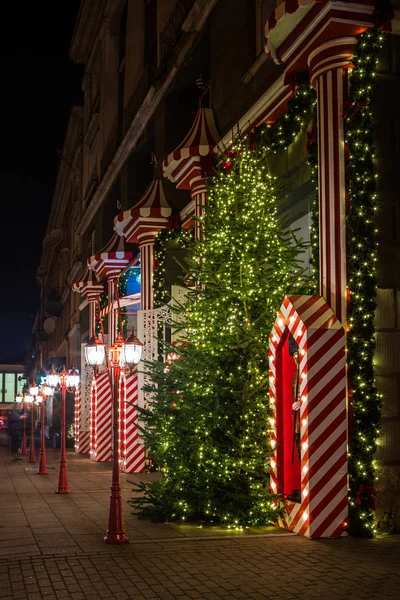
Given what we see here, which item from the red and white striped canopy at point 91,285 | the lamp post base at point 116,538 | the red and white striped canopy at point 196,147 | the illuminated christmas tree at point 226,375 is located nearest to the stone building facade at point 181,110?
the red and white striped canopy at point 196,147

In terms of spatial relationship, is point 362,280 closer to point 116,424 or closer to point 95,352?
point 116,424

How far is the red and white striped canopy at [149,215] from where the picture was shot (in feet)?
70.9

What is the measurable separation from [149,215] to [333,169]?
10.5 meters

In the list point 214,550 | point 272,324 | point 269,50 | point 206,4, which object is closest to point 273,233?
point 272,324

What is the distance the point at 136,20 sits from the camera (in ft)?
89.7

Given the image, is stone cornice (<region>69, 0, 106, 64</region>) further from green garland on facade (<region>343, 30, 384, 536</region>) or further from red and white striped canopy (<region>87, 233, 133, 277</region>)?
green garland on facade (<region>343, 30, 384, 536</region>)

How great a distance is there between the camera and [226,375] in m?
12.1

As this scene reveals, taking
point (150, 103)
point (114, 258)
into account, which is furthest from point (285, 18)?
point (114, 258)

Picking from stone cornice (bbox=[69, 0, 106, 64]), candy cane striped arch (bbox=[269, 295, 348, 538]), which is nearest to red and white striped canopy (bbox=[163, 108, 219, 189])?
candy cane striped arch (bbox=[269, 295, 348, 538])

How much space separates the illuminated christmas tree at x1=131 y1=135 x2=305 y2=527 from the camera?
11.8 metres

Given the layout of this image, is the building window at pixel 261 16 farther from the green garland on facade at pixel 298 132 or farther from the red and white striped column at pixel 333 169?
the red and white striped column at pixel 333 169

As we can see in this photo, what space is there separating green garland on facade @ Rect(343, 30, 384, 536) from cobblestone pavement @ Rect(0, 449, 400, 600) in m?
0.78

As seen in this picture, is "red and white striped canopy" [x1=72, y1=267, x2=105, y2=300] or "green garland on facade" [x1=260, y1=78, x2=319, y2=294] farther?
"red and white striped canopy" [x1=72, y1=267, x2=105, y2=300]

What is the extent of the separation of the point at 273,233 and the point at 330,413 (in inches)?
125
